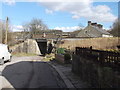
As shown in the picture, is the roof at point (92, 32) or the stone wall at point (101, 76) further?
the roof at point (92, 32)

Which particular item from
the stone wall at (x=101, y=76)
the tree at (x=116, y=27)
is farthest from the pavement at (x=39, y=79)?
the tree at (x=116, y=27)

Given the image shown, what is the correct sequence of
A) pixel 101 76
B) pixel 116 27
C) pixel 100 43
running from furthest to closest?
1. pixel 116 27
2. pixel 100 43
3. pixel 101 76

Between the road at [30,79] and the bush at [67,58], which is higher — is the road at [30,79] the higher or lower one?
the lower one

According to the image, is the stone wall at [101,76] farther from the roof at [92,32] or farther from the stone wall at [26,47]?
the roof at [92,32]

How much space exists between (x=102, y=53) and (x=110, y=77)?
143cm

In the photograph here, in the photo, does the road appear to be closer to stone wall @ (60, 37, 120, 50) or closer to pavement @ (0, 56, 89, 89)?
pavement @ (0, 56, 89, 89)

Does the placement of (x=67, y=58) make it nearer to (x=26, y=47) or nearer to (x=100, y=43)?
(x=100, y=43)

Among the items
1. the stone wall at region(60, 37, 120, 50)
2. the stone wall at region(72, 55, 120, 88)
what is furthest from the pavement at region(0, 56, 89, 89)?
the stone wall at region(60, 37, 120, 50)

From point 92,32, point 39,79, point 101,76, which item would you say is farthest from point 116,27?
point 101,76

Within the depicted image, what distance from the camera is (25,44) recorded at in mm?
42625

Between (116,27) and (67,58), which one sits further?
(116,27)

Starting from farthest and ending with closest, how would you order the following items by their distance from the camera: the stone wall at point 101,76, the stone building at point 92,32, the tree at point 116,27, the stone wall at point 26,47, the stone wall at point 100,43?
the stone building at point 92,32 < the stone wall at point 26,47 < the tree at point 116,27 < the stone wall at point 100,43 < the stone wall at point 101,76

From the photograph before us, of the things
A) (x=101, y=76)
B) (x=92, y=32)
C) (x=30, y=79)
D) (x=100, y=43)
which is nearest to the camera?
(x=101, y=76)

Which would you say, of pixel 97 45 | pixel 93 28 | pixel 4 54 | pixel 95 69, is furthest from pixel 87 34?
pixel 95 69
